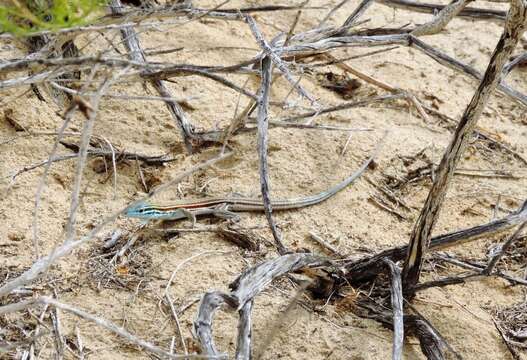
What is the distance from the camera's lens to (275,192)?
11.9ft

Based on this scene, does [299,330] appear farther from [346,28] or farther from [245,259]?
[346,28]

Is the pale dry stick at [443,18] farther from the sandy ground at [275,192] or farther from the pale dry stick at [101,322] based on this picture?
the pale dry stick at [101,322]

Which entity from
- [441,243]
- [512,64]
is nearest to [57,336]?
[441,243]

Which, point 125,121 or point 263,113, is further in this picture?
point 125,121

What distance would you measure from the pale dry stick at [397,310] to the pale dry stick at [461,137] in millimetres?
87

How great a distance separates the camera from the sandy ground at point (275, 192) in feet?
9.01

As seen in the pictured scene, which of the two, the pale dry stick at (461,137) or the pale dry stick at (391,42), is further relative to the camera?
the pale dry stick at (391,42)

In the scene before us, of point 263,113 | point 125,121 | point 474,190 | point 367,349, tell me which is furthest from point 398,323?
point 125,121

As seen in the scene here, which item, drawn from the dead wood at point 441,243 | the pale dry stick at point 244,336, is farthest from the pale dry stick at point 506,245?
the pale dry stick at point 244,336

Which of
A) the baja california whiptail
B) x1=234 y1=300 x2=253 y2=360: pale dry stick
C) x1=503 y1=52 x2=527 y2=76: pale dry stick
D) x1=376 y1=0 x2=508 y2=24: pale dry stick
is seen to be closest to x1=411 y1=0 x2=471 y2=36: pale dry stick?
x1=503 y1=52 x2=527 y2=76: pale dry stick

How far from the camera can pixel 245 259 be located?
3107 millimetres

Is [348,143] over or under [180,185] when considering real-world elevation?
over

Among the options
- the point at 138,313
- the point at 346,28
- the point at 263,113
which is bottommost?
the point at 138,313

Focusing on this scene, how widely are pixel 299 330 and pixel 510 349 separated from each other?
772mm
